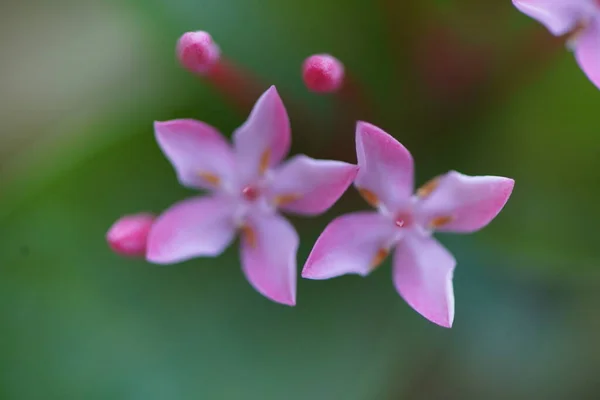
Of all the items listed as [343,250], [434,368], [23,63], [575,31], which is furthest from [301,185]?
[23,63]

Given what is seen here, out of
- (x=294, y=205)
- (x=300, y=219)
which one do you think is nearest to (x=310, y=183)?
(x=294, y=205)

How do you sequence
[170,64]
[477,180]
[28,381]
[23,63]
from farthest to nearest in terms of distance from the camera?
[23,63] → [170,64] → [28,381] → [477,180]

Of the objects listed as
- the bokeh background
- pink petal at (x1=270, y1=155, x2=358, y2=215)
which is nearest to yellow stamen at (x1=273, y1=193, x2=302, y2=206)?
pink petal at (x1=270, y1=155, x2=358, y2=215)

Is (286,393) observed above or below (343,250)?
below

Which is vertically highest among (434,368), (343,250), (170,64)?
(170,64)

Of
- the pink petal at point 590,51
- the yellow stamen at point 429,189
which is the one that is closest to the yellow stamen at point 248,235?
the yellow stamen at point 429,189

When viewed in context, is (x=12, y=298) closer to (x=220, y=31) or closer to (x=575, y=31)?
(x=220, y=31)

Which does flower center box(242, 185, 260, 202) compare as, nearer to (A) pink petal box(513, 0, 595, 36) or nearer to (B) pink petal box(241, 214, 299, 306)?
(B) pink petal box(241, 214, 299, 306)
